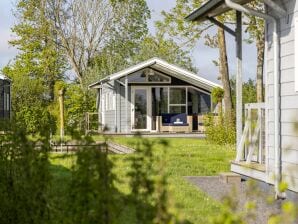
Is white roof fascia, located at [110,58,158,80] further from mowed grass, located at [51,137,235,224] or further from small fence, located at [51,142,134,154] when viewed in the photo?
mowed grass, located at [51,137,235,224]

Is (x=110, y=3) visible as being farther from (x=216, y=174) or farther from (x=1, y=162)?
(x=1, y=162)

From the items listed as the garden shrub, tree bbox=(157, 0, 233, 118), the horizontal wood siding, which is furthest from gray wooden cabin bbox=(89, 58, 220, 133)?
the garden shrub

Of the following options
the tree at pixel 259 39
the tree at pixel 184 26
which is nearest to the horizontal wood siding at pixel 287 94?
the tree at pixel 259 39

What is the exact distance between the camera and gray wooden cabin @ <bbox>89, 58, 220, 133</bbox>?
29358 millimetres

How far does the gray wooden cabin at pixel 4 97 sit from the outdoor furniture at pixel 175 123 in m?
8.92

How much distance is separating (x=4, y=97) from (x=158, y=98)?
10301 millimetres

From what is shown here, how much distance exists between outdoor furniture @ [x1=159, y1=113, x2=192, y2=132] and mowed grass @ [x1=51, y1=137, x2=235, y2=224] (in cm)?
1000

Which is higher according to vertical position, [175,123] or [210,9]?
[210,9]

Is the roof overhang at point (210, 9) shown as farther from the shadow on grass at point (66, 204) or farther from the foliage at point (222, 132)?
the foliage at point (222, 132)

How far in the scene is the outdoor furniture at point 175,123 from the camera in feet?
96.3

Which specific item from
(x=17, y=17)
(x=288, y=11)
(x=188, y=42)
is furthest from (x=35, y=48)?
(x=288, y=11)

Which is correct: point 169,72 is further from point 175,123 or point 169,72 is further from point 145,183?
point 145,183

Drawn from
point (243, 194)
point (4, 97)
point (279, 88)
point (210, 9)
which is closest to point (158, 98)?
point (4, 97)

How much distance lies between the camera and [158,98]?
30.0 metres
